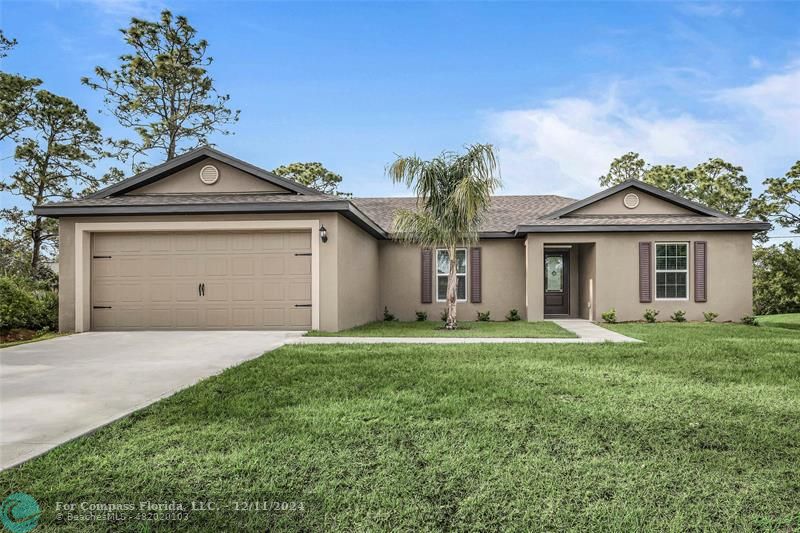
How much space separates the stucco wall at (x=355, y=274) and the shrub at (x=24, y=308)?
23.1 feet

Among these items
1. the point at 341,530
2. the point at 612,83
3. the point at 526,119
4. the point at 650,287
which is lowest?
the point at 341,530

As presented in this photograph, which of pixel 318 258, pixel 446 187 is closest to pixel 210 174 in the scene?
pixel 318 258

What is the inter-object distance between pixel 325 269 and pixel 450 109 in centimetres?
948

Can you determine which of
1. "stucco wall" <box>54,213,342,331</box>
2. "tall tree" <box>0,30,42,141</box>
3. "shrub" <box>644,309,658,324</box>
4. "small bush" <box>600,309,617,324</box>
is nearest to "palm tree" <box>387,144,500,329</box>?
"stucco wall" <box>54,213,342,331</box>

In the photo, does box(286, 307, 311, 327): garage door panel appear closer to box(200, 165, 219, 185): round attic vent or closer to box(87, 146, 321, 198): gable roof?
box(87, 146, 321, 198): gable roof

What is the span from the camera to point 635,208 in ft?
43.8

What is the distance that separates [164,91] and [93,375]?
20622mm

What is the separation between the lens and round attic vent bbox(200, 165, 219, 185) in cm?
1133

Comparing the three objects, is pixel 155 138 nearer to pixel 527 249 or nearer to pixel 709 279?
pixel 527 249

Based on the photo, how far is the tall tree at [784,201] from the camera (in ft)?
66.3

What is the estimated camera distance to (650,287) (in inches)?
496

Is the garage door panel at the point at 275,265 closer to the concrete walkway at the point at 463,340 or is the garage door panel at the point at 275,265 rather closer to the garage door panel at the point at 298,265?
the garage door panel at the point at 298,265

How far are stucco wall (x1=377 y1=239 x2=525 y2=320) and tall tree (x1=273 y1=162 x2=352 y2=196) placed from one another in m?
14.6

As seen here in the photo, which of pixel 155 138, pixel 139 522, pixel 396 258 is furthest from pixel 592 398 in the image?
pixel 155 138
